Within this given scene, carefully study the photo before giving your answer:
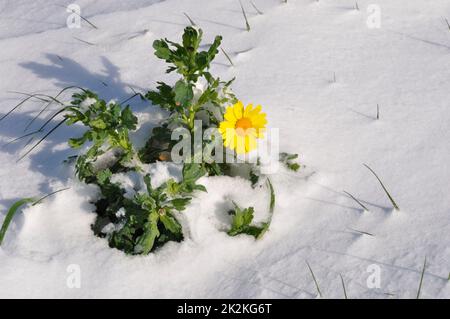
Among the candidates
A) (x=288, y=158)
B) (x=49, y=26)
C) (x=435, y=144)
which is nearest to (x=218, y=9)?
(x=49, y=26)

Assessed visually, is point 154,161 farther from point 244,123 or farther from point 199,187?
point 244,123

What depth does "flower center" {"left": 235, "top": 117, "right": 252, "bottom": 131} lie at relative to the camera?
7.61 feet

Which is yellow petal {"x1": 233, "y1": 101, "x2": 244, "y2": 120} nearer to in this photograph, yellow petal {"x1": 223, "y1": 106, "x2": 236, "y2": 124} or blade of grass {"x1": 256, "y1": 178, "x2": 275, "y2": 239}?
yellow petal {"x1": 223, "y1": 106, "x2": 236, "y2": 124}

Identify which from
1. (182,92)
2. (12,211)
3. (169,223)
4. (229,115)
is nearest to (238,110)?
(229,115)

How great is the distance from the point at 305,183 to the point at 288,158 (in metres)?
0.13

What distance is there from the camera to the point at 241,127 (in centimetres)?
233

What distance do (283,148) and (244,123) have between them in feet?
1.15

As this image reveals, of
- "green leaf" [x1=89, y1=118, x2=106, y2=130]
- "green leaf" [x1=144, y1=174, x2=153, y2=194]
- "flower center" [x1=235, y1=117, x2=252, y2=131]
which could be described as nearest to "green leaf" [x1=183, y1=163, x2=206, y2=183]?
"green leaf" [x1=144, y1=174, x2=153, y2=194]

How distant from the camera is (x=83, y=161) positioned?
2354mm

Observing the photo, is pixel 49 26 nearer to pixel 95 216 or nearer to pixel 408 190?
pixel 95 216

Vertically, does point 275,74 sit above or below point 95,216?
above

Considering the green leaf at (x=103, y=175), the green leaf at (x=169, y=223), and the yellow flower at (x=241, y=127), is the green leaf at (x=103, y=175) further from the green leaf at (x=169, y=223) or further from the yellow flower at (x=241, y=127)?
the yellow flower at (x=241, y=127)

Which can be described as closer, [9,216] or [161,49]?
[161,49]

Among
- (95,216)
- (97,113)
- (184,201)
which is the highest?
(97,113)
